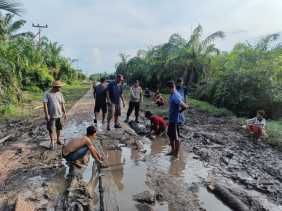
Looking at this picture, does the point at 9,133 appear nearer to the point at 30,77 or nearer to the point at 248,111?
the point at 248,111

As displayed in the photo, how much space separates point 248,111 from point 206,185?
42.4ft

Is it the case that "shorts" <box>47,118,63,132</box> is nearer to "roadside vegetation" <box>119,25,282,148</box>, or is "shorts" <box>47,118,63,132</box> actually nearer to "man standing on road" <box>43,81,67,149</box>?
"man standing on road" <box>43,81,67,149</box>

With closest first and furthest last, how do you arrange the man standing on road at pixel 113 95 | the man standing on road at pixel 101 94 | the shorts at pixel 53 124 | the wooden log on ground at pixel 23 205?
the wooden log on ground at pixel 23 205
the shorts at pixel 53 124
the man standing on road at pixel 113 95
the man standing on road at pixel 101 94

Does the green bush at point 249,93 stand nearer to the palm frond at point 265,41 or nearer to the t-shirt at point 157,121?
the palm frond at point 265,41

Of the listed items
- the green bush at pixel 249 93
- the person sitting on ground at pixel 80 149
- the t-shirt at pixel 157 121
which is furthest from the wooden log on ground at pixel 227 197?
the green bush at pixel 249 93

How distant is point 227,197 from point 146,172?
2143mm

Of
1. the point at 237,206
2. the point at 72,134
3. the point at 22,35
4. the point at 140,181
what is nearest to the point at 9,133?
the point at 72,134

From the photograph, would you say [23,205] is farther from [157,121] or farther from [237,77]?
[237,77]

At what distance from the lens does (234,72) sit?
20.3m

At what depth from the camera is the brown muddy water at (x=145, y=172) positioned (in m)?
6.24

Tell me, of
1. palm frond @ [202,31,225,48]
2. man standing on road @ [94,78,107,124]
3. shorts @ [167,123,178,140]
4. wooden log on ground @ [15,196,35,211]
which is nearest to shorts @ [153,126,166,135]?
man standing on road @ [94,78,107,124]

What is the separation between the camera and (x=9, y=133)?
12.7 metres

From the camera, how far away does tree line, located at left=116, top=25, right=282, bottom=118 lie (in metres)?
18.3

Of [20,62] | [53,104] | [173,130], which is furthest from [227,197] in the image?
[20,62]
